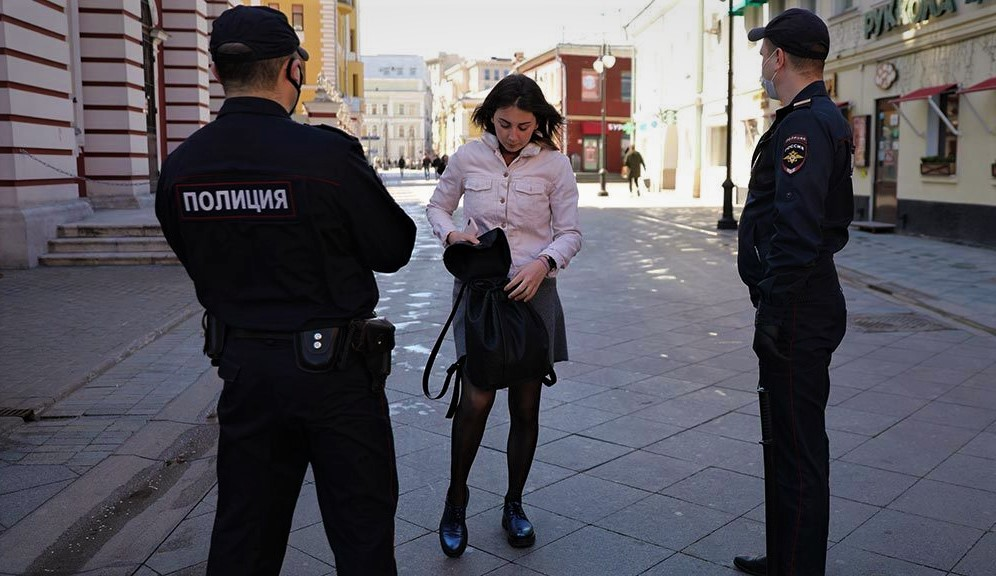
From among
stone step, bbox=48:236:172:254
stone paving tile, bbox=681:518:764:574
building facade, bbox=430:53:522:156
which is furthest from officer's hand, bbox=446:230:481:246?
building facade, bbox=430:53:522:156

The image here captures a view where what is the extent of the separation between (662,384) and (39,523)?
4.18 m

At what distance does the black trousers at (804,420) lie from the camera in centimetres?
326

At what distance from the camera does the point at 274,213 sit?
2.48 m

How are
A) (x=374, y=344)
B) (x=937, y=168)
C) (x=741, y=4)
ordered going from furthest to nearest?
(x=741, y=4) → (x=937, y=168) → (x=374, y=344)

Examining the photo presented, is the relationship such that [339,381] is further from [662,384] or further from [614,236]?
[614,236]

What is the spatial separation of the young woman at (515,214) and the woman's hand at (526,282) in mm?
102

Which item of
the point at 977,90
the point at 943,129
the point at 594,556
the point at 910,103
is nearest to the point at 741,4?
the point at 910,103

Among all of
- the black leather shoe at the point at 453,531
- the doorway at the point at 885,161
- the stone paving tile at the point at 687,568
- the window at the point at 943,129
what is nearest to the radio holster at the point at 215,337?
the black leather shoe at the point at 453,531

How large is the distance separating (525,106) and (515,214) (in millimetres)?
446

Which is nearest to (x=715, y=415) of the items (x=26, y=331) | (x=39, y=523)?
(x=39, y=523)

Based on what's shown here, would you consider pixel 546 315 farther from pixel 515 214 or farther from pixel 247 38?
pixel 247 38

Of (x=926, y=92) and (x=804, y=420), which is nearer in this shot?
(x=804, y=420)

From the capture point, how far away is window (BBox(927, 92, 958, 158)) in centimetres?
1750

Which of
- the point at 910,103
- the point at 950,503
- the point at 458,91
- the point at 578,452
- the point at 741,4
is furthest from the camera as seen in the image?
the point at 458,91
